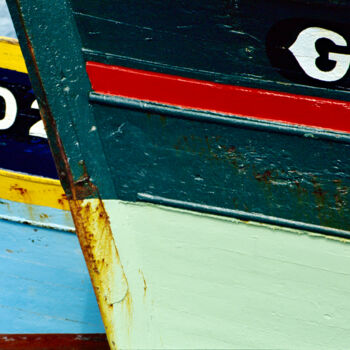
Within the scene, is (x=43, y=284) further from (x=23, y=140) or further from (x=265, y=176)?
(x=265, y=176)

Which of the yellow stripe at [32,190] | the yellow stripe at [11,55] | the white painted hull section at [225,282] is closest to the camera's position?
the white painted hull section at [225,282]

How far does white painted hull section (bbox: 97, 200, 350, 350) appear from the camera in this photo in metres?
1.28

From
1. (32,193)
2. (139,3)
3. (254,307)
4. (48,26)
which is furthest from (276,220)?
(32,193)

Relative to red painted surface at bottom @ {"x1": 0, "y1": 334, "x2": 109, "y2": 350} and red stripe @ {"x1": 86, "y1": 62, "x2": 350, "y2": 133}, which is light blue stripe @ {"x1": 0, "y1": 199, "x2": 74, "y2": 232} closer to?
red painted surface at bottom @ {"x1": 0, "y1": 334, "x2": 109, "y2": 350}

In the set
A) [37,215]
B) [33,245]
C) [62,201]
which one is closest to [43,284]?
[33,245]

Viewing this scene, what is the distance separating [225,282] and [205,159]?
1.33 ft

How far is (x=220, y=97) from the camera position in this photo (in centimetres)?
112

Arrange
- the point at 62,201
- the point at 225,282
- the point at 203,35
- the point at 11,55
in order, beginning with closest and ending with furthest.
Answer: the point at 203,35 < the point at 225,282 < the point at 11,55 < the point at 62,201

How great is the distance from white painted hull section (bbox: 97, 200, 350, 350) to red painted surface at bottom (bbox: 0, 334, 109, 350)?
1.72ft

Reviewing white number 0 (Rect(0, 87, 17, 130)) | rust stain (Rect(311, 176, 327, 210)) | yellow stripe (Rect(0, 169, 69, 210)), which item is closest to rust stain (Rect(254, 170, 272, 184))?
rust stain (Rect(311, 176, 327, 210))

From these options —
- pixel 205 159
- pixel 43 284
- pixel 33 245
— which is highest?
pixel 205 159

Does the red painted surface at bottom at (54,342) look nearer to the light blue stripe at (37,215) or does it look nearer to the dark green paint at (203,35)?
the light blue stripe at (37,215)

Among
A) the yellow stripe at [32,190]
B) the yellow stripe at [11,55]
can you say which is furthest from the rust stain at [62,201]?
the yellow stripe at [11,55]

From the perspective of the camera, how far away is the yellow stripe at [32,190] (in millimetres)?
1921
